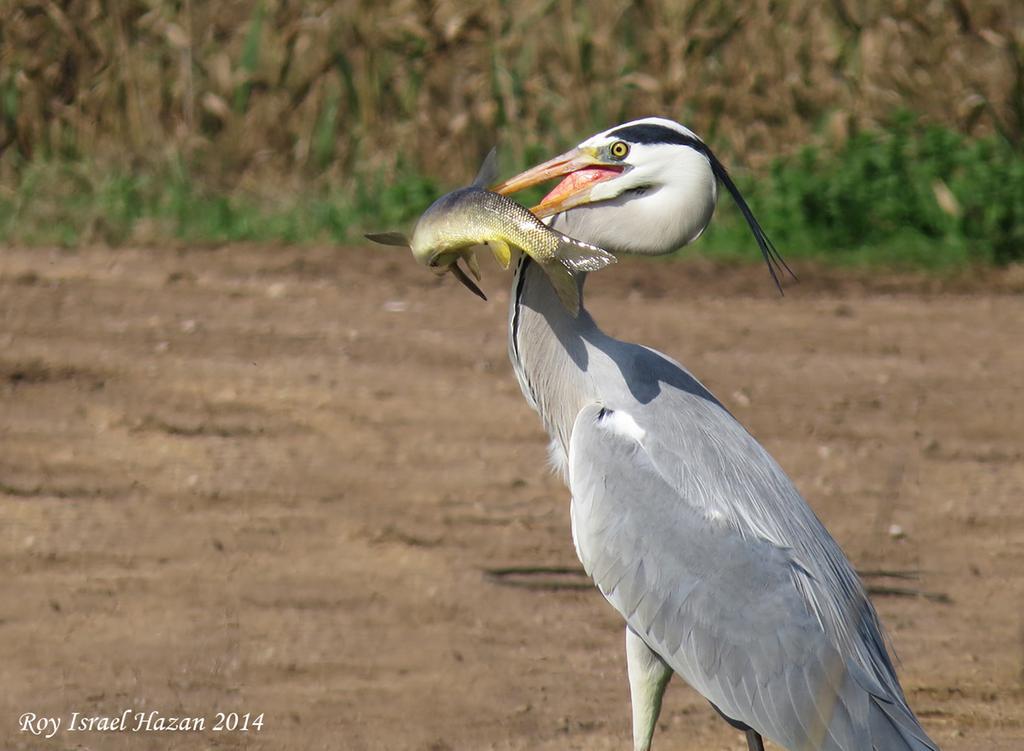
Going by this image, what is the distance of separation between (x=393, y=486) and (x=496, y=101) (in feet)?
15.8

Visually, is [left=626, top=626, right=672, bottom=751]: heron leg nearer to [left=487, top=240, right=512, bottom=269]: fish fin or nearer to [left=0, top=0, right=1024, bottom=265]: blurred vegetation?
[left=487, top=240, right=512, bottom=269]: fish fin

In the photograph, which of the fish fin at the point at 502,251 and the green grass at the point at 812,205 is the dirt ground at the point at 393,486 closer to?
the green grass at the point at 812,205

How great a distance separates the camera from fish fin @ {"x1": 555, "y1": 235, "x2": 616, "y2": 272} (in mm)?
3684

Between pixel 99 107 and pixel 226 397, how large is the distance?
13.5 ft

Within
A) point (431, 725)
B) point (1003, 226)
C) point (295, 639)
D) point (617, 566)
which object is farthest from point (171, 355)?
point (1003, 226)

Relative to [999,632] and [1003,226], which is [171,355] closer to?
[999,632]

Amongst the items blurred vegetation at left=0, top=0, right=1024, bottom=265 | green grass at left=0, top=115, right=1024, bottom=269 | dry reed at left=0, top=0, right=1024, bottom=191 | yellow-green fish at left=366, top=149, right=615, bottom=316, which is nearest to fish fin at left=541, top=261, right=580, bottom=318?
yellow-green fish at left=366, top=149, right=615, bottom=316

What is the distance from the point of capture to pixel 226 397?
6984 mm

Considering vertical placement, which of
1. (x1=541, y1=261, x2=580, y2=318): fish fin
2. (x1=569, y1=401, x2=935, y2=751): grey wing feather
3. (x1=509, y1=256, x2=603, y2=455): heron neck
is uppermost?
(x1=541, y1=261, x2=580, y2=318): fish fin

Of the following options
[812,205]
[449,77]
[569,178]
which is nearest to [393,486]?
[569,178]

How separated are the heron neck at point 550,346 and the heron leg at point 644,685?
1.96ft

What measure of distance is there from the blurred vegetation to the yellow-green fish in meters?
5.66

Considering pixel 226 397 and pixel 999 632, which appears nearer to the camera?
pixel 999 632

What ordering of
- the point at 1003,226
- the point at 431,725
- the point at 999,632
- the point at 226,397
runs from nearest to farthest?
the point at 431,725 < the point at 999,632 < the point at 226,397 < the point at 1003,226
